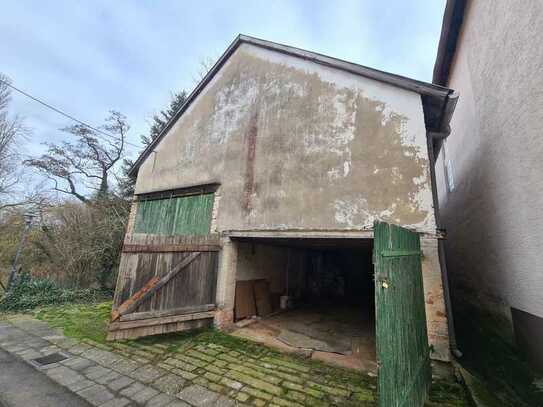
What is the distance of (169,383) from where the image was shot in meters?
3.37

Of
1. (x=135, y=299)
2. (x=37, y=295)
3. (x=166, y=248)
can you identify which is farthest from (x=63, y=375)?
(x=37, y=295)

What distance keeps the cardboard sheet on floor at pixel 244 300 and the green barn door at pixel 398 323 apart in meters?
4.37

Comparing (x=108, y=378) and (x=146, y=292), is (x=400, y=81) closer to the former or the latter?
(x=146, y=292)

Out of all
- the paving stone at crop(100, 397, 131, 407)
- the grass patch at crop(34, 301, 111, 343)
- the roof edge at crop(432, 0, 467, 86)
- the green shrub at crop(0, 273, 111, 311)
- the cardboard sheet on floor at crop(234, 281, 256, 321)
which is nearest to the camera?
the paving stone at crop(100, 397, 131, 407)

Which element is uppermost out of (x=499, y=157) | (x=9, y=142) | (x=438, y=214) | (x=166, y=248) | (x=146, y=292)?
(x=9, y=142)

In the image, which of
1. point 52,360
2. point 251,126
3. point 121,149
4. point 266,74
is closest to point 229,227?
point 251,126

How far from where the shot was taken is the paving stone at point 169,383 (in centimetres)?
321

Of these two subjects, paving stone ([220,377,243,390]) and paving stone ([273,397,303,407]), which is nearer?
paving stone ([273,397,303,407])

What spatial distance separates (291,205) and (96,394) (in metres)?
4.36

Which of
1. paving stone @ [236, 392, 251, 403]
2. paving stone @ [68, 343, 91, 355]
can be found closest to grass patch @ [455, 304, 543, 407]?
paving stone @ [236, 392, 251, 403]

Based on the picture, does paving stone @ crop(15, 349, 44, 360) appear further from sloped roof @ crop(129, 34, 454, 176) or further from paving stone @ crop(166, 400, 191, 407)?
sloped roof @ crop(129, 34, 454, 176)

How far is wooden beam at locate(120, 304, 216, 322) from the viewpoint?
4418mm

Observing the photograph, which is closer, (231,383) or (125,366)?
(231,383)

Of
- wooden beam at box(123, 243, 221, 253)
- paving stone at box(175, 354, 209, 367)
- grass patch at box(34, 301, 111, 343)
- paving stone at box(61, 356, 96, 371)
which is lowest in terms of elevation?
grass patch at box(34, 301, 111, 343)
